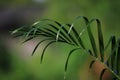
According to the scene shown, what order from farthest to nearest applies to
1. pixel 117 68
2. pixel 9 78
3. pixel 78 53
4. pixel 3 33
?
pixel 3 33 → pixel 9 78 → pixel 78 53 → pixel 117 68

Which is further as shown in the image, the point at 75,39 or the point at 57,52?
the point at 57,52

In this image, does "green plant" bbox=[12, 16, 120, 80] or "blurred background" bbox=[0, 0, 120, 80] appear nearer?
"green plant" bbox=[12, 16, 120, 80]

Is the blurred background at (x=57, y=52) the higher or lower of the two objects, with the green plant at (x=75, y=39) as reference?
lower

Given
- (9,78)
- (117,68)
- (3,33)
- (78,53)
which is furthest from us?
(3,33)

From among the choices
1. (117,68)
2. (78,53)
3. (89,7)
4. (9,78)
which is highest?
(117,68)

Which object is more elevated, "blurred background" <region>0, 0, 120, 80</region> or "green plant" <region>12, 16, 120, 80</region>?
"green plant" <region>12, 16, 120, 80</region>

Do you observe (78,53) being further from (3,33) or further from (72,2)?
(3,33)

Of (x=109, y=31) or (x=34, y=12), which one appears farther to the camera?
(x=34, y=12)

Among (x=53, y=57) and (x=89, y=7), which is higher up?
(x=89, y=7)

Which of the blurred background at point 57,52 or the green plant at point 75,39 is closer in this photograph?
the green plant at point 75,39

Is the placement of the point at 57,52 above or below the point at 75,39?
below

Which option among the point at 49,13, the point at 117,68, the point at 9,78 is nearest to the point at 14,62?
the point at 9,78
